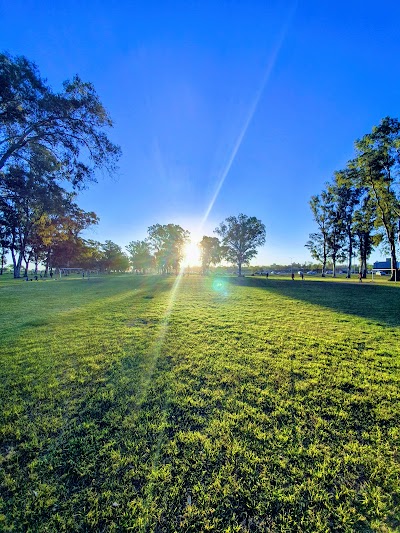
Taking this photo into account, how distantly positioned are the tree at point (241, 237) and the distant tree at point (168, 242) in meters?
17.4

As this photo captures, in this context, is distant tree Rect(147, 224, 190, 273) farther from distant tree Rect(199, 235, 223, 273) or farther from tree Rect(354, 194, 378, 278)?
tree Rect(354, 194, 378, 278)

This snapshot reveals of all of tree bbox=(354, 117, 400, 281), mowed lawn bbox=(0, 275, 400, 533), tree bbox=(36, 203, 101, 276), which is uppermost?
tree bbox=(354, 117, 400, 281)

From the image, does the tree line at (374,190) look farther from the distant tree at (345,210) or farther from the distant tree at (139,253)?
the distant tree at (139,253)

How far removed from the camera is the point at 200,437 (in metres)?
2.50

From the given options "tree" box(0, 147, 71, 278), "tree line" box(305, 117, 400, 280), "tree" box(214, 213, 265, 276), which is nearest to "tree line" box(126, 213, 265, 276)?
"tree" box(214, 213, 265, 276)

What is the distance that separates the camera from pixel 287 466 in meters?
2.13

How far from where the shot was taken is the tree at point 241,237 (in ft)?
137

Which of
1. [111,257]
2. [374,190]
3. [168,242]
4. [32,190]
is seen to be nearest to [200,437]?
[32,190]

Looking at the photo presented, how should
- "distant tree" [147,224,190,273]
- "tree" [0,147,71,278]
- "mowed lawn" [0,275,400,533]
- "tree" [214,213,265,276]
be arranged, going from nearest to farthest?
"mowed lawn" [0,275,400,533], "tree" [0,147,71,278], "tree" [214,213,265,276], "distant tree" [147,224,190,273]

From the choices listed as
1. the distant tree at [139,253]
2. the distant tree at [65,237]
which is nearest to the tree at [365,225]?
the distant tree at [65,237]

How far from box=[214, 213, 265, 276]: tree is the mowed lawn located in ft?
124

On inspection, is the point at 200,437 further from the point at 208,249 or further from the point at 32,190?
the point at 208,249

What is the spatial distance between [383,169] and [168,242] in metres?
44.2

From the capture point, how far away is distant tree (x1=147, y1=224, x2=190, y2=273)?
56719 mm
